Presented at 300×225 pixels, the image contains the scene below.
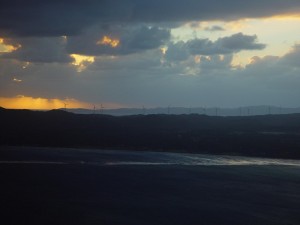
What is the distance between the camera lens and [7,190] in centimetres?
3228

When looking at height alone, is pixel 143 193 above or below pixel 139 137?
below

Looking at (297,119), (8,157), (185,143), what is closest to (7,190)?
(8,157)

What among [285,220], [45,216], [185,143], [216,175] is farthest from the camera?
[185,143]

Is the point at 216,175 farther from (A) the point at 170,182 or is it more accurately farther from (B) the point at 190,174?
(A) the point at 170,182

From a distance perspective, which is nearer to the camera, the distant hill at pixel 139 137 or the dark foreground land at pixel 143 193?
the dark foreground land at pixel 143 193

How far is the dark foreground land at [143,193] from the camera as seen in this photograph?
25938mm

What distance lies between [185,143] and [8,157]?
1407 inches

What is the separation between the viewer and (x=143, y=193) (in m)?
33.4

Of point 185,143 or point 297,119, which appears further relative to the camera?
point 297,119

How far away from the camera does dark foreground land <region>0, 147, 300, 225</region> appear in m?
25.9

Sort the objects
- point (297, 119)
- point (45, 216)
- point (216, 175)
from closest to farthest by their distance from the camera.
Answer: point (45, 216) < point (216, 175) < point (297, 119)

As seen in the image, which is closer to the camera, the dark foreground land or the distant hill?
the dark foreground land

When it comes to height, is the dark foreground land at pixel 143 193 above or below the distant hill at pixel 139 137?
below

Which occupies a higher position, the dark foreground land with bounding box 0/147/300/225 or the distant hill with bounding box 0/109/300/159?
the distant hill with bounding box 0/109/300/159
